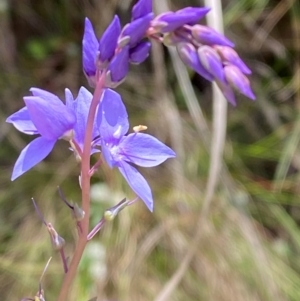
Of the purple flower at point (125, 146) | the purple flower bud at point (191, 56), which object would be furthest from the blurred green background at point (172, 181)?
the purple flower bud at point (191, 56)

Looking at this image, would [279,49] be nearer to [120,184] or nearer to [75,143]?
[120,184]

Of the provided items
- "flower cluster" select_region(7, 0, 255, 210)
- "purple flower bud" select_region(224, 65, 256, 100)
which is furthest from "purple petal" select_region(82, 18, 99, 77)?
"purple flower bud" select_region(224, 65, 256, 100)

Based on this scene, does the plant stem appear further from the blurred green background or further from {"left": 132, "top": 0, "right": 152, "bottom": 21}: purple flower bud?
the blurred green background

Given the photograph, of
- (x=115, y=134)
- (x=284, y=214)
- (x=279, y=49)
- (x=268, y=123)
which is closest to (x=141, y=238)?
(x=284, y=214)

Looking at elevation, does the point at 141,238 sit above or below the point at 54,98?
below

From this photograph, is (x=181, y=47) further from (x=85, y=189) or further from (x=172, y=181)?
(x=172, y=181)
